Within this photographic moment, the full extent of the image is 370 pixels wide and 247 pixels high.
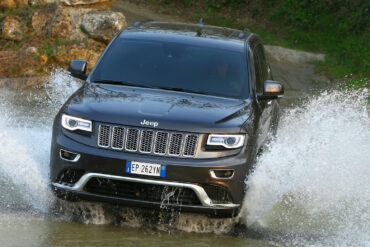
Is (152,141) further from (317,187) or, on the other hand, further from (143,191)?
(317,187)

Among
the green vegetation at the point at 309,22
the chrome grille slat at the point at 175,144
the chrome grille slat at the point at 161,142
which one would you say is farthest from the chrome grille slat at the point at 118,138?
the green vegetation at the point at 309,22

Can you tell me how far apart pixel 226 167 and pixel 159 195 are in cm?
61

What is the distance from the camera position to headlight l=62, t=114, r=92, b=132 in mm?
6297

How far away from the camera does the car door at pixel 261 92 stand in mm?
7066

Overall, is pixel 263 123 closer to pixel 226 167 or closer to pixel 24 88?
pixel 226 167

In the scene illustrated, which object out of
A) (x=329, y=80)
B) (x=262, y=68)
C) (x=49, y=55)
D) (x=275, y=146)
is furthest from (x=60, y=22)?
(x=275, y=146)

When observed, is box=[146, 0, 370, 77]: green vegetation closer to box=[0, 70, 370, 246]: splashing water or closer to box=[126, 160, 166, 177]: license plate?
box=[0, 70, 370, 246]: splashing water

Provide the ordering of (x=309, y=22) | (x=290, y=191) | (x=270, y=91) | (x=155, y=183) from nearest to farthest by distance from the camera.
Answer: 1. (x=155, y=183)
2. (x=290, y=191)
3. (x=270, y=91)
4. (x=309, y=22)

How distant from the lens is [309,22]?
75.3 ft

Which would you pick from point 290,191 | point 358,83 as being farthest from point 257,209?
point 358,83

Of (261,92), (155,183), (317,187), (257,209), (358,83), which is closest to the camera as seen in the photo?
(155,183)

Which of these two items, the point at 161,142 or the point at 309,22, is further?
the point at 309,22

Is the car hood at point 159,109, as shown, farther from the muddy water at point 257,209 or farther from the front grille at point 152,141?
the muddy water at point 257,209

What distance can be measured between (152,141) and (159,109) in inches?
15.2
